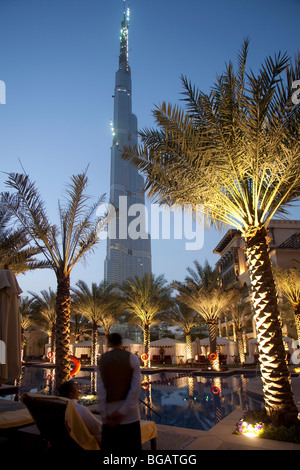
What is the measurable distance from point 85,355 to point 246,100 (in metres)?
33.8

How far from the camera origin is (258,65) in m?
7.05

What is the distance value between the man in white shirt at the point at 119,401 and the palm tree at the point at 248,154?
4.32 metres

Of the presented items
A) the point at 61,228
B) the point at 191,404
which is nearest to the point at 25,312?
the point at 61,228

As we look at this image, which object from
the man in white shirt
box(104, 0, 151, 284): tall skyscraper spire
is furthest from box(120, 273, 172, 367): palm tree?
box(104, 0, 151, 284): tall skyscraper spire

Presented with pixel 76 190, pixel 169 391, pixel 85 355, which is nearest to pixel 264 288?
pixel 76 190

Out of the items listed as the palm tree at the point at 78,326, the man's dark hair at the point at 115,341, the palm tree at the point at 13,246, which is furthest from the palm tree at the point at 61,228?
the palm tree at the point at 78,326

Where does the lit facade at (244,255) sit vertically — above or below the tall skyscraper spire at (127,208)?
below

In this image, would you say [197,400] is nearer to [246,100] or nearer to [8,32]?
[246,100]

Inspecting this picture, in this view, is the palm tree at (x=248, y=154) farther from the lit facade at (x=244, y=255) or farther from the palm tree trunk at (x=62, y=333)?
the lit facade at (x=244, y=255)

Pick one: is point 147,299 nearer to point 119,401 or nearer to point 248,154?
point 248,154

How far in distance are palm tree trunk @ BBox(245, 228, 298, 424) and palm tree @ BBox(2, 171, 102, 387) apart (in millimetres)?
6372

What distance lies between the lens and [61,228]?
1167 cm

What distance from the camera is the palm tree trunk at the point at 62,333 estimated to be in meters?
9.55

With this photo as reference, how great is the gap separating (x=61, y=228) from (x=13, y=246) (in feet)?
12.9
